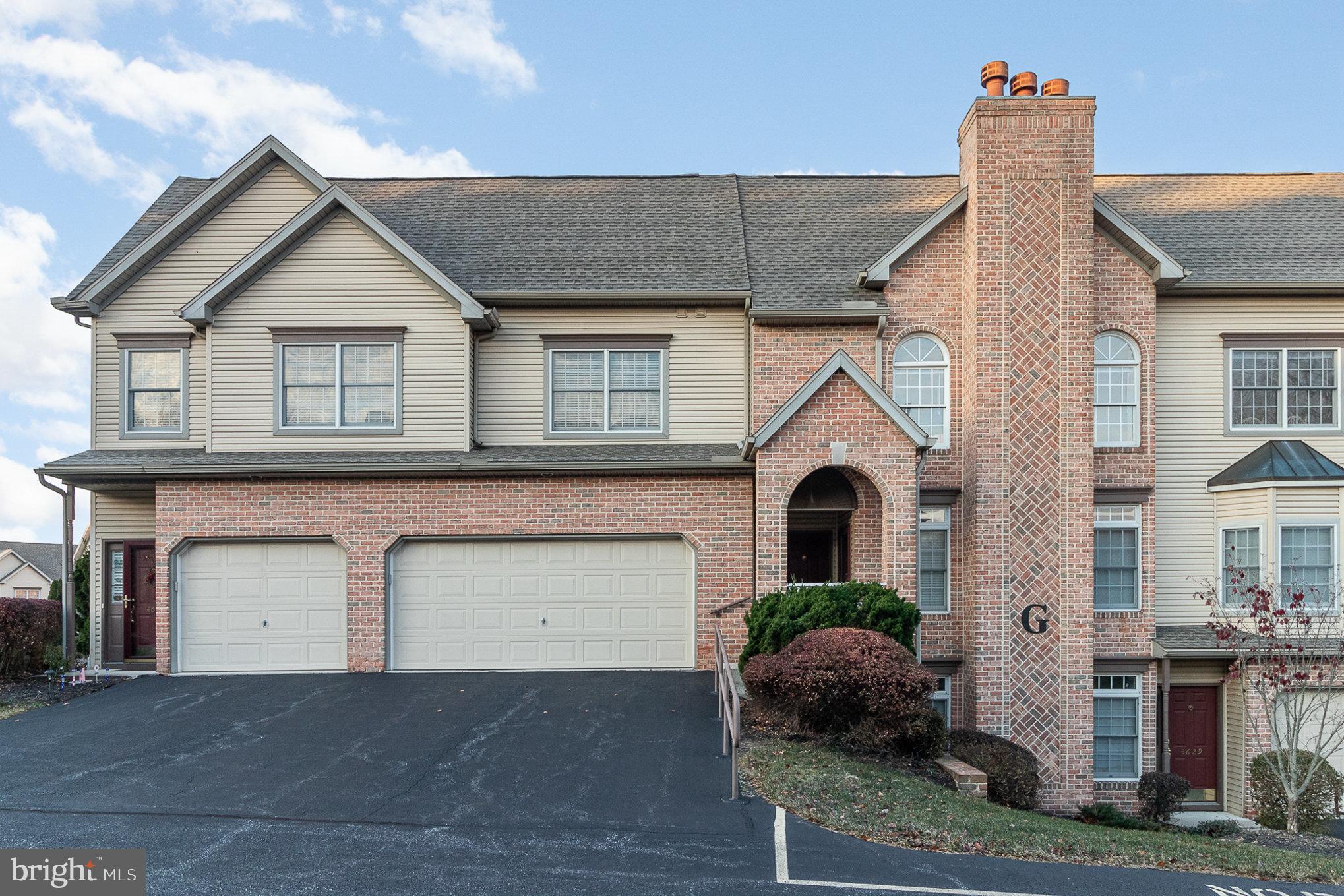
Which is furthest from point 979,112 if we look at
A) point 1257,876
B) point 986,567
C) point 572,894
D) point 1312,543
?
point 572,894

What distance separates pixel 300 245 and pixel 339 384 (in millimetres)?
2520

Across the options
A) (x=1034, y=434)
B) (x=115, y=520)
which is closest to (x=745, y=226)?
(x=1034, y=434)

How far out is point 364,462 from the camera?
1558cm

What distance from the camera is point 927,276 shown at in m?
16.2

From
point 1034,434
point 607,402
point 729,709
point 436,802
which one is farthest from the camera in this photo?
point 607,402

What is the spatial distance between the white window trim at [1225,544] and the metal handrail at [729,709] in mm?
9114

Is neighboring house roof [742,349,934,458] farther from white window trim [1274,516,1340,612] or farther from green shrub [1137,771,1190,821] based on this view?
green shrub [1137,771,1190,821]

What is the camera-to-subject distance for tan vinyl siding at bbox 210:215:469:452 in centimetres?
1603

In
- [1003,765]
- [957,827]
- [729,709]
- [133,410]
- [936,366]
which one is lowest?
[1003,765]

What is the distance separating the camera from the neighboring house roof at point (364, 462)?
1548 cm

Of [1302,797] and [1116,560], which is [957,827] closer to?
[1116,560]

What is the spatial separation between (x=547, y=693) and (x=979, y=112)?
38.8ft

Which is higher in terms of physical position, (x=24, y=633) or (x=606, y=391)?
(x=606, y=391)

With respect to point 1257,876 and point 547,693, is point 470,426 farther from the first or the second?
point 1257,876
